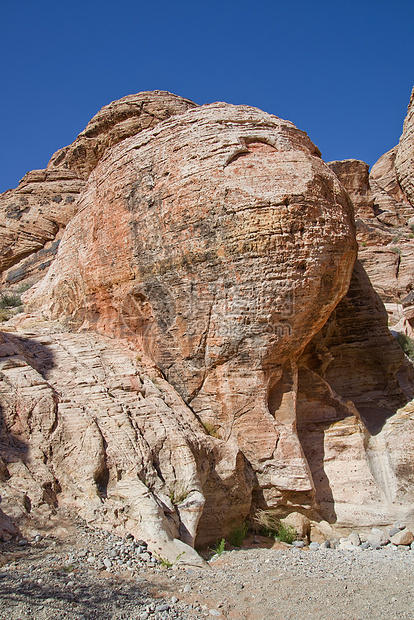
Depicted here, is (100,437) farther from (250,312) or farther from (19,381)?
(250,312)

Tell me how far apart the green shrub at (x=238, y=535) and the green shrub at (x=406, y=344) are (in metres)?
7.63

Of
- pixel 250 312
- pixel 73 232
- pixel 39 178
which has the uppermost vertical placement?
pixel 39 178

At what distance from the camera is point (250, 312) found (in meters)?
7.77

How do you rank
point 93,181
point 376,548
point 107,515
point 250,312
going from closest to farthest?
point 107,515
point 376,548
point 250,312
point 93,181

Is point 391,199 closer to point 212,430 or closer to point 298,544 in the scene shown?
point 212,430

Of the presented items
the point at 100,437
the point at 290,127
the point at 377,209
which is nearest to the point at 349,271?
the point at 290,127

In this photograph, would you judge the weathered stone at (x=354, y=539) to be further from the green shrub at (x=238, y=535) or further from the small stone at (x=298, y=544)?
the green shrub at (x=238, y=535)

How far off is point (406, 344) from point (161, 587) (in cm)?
1053

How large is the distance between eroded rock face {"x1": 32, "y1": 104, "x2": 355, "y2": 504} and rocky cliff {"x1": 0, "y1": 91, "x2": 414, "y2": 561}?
0.08 feet

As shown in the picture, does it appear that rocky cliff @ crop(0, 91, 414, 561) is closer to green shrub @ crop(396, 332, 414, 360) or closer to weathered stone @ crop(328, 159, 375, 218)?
green shrub @ crop(396, 332, 414, 360)

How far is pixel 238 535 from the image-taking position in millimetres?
7152

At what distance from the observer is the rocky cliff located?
20.5 feet

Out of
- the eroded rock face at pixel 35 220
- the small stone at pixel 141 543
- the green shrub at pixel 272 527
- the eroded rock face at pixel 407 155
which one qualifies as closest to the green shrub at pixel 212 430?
the green shrub at pixel 272 527

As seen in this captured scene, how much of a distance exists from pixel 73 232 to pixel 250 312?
5215mm
